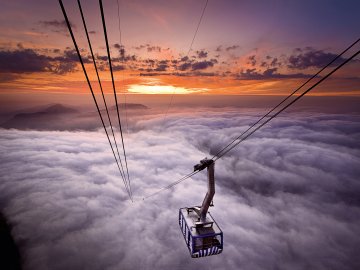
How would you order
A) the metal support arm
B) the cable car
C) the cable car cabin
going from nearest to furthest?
the metal support arm < the cable car < the cable car cabin

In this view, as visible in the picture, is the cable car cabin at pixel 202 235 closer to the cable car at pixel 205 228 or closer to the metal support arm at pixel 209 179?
the cable car at pixel 205 228

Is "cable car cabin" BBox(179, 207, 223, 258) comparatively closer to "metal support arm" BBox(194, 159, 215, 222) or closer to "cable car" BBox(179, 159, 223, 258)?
"cable car" BBox(179, 159, 223, 258)

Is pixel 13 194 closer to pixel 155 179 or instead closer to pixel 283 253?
pixel 155 179

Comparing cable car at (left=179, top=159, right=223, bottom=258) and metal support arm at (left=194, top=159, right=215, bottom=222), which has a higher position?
metal support arm at (left=194, top=159, right=215, bottom=222)

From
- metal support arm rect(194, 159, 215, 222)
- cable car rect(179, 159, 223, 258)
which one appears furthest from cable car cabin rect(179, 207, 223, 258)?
metal support arm rect(194, 159, 215, 222)

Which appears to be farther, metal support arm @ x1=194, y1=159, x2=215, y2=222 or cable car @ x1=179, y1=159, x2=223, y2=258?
cable car @ x1=179, y1=159, x2=223, y2=258

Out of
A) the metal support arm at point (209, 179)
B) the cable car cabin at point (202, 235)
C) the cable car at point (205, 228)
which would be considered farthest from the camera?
the cable car cabin at point (202, 235)

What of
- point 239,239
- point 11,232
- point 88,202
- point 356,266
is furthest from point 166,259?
point 356,266

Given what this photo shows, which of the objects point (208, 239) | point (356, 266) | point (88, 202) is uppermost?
point (208, 239)

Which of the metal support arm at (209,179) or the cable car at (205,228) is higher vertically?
the metal support arm at (209,179)

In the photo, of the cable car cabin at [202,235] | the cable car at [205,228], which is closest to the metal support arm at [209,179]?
the cable car at [205,228]

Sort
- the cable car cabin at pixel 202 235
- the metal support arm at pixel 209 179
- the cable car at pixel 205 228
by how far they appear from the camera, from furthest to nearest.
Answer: the cable car cabin at pixel 202 235 → the cable car at pixel 205 228 → the metal support arm at pixel 209 179
